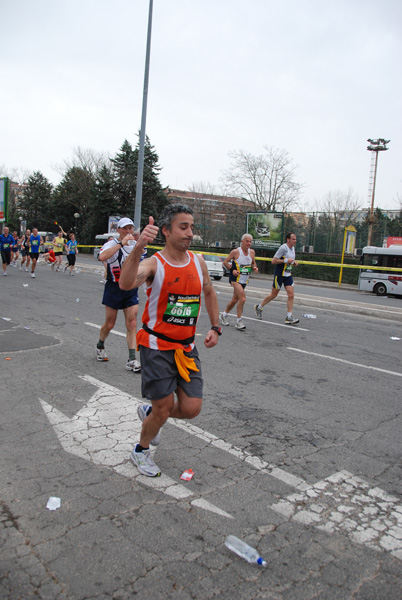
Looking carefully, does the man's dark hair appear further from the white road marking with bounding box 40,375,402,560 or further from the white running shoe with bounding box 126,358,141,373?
the white running shoe with bounding box 126,358,141,373

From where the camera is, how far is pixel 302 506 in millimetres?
3031

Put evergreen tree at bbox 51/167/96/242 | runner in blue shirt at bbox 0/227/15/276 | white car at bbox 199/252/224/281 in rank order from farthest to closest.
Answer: evergreen tree at bbox 51/167/96/242 → white car at bbox 199/252/224/281 → runner in blue shirt at bbox 0/227/15/276

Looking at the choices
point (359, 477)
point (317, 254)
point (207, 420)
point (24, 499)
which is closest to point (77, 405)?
point (207, 420)

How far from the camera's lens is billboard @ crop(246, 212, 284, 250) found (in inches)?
1268

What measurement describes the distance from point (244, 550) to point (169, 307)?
1.58 meters

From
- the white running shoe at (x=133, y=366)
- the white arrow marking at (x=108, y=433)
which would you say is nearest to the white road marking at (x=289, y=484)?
the white arrow marking at (x=108, y=433)

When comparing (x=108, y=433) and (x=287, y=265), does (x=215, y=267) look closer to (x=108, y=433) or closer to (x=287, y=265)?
(x=287, y=265)

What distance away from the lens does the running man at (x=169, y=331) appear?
323 centimetres

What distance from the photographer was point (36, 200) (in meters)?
67.2

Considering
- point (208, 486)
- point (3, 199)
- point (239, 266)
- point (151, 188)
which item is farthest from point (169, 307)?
point (151, 188)

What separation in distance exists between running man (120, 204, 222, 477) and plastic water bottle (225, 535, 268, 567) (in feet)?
2.78

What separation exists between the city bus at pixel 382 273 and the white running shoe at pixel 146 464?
70.3 feet

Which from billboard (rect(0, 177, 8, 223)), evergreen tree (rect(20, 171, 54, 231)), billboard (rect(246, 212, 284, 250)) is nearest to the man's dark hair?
billboard (rect(0, 177, 8, 223))

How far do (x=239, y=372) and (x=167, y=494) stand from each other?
3.30 m
